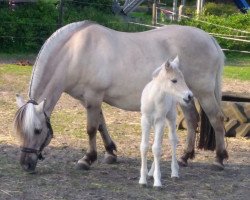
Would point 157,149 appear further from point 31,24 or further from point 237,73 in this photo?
point 31,24

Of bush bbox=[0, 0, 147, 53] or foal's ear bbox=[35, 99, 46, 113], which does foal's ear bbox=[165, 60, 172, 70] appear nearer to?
foal's ear bbox=[35, 99, 46, 113]

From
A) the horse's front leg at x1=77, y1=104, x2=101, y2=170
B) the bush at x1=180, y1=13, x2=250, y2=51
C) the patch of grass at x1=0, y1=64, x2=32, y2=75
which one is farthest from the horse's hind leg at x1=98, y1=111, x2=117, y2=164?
the bush at x1=180, y1=13, x2=250, y2=51

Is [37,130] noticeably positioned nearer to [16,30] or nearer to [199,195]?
[199,195]

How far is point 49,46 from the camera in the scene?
20.4ft

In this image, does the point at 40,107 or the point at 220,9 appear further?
the point at 220,9

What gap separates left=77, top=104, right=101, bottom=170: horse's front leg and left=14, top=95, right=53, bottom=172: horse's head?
1.60 feet

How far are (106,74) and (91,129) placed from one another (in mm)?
579

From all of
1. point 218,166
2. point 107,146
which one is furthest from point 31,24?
point 218,166

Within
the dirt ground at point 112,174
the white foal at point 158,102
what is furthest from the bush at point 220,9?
the white foal at point 158,102

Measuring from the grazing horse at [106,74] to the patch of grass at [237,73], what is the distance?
7241mm

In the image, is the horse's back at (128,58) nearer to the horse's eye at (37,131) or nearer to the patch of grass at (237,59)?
the horse's eye at (37,131)

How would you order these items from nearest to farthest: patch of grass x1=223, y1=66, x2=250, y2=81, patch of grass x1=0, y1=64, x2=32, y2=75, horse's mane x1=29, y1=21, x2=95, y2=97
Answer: horse's mane x1=29, y1=21, x2=95, y2=97 < patch of grass x1=0, y1=64, x2=32, y2=75 < patch of grass x1=223, y1=66, x2=250, y2=81

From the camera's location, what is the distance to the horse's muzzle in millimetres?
5840

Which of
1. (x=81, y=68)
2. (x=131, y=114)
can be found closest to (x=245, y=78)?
(x=131, y=114)
